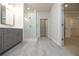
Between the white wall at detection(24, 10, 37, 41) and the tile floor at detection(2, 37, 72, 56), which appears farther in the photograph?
the white wall at detection(24, 10, 37, 41)

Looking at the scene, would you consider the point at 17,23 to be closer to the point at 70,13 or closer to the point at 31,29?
the point at 31,29

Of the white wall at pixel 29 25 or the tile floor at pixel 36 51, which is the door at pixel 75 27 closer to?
the white wall at pixel 29 25

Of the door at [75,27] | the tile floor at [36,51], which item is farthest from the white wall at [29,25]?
the door at [75,27]

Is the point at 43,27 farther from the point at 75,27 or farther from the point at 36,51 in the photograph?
the point at 36,51

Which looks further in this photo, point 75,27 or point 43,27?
point 43,27

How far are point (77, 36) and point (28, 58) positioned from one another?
25.0ft

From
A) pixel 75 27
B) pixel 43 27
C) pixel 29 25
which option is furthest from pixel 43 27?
pixel 29 25

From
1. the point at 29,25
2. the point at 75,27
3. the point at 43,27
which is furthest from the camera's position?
the point at 43,27

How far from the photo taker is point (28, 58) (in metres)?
2.75

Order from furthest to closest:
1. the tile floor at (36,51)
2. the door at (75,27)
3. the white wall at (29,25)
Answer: the door at (75,27)
the white wall at (29,25)
the tile floor at (36,51)

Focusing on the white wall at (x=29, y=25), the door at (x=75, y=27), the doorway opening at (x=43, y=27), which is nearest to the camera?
the white wall at (x=29, y=25)

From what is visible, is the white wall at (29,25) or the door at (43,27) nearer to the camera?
the white wall at (29,25)

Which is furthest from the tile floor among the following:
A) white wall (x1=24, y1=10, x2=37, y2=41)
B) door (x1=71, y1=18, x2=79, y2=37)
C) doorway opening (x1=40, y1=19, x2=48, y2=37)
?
doorway opening (x1=40, y1=19, x2=48, y2=37)

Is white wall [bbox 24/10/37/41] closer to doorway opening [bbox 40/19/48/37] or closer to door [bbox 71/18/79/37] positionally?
doorway opening [bbox 40/19/48/37]
